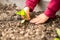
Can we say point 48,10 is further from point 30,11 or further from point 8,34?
point 8,34

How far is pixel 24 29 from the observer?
1813 millimetres

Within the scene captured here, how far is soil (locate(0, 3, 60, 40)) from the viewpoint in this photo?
173 centimetres

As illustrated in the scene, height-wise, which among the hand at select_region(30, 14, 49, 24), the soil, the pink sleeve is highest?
the pink sleeve

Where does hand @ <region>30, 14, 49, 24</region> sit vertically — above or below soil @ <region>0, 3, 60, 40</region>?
above

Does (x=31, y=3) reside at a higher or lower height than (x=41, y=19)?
higher

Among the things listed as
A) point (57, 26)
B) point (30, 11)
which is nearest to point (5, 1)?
point (30, 11)

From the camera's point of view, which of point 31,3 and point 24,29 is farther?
point 31,3

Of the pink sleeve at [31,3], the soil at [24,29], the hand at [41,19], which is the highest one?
the pink sleeve at [31,3]

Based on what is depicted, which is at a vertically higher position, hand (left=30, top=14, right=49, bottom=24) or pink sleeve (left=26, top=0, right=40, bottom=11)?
pink sleeve (left=26, top=0, right=40, bottom=11)

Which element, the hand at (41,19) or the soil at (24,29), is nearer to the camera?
the soil at (24,29)

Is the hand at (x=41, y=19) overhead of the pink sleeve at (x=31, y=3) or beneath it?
beneath

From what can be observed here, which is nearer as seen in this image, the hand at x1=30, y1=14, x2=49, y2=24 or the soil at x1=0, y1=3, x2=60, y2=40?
the soil at x1=0, y1=3, x2=60, y2=40

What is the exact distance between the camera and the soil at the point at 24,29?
1726 millimetres

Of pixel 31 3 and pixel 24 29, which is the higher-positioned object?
pixel 31 3
